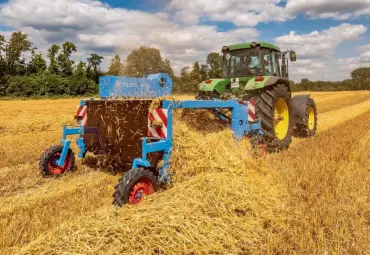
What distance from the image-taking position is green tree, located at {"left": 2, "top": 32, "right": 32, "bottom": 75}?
134 ft

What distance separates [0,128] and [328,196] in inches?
356

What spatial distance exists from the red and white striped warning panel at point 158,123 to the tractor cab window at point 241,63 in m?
3.68

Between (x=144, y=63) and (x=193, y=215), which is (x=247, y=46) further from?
(x=193, y=215)

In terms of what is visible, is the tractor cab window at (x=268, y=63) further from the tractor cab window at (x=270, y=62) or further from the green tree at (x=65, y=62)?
the green tree at (x=65, y=62)

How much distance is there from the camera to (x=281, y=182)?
4.18 metres

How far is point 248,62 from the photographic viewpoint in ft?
23.2

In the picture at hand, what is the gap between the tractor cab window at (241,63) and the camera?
22.9 ft

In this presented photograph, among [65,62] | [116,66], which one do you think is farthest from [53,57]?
[116,66]

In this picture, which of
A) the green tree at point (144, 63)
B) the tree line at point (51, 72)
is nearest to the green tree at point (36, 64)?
the tree line at point (51, 72)

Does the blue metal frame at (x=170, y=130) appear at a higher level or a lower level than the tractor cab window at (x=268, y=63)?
lower

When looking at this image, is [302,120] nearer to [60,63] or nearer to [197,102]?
[197,102]

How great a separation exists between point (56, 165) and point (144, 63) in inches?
107

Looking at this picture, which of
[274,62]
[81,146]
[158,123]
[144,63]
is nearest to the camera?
[158,123]

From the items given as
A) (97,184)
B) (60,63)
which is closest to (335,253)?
(97,184)
